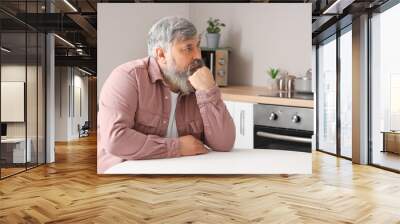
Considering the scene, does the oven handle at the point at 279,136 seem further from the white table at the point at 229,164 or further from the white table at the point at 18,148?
the white table at the point at 18,148

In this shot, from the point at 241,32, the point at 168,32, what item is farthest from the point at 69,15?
the point at 241,32

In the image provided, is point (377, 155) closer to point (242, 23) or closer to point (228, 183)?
point (228, 183)

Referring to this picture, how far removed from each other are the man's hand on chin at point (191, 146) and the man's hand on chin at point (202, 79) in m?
0.45

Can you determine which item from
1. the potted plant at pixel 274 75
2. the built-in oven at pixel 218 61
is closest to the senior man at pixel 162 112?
the built-in oven at pixel 218 61

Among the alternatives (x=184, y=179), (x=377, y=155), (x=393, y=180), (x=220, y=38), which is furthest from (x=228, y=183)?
(x=377, y=155)

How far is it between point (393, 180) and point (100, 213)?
12.0 ft

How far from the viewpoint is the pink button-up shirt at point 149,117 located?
143 inches

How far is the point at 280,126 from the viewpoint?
425 centimetres

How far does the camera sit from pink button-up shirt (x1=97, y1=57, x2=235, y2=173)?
3.64 meters

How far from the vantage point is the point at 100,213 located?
11.8ft

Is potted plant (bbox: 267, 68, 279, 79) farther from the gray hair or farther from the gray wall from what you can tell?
the gray hair

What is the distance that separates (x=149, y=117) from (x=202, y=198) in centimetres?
102

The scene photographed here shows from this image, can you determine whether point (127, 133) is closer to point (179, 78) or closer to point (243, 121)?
point (179, 78)

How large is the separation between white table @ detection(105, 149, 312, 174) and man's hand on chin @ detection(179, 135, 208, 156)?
2.8 inches
